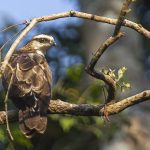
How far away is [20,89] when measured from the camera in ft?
22.8

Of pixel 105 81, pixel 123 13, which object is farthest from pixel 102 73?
pixel 123 13

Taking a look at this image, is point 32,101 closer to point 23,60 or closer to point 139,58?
point 23,60

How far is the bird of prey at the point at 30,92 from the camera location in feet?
22.0

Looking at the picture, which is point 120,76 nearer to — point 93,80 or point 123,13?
point 123,13

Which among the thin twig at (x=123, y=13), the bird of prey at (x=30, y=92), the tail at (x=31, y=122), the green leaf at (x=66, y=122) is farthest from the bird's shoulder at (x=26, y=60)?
the thin twig at (x=123, y=13)

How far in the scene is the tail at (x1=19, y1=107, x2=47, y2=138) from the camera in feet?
21.8

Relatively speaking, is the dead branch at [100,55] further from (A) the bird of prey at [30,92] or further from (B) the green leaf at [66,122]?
(B) the green leaf at [66,122]

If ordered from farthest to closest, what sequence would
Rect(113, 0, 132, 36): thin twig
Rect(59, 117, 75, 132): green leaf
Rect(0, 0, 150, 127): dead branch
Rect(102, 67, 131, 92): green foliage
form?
Rect(59, 117, 75, 132): green leaf, Rect(102, 67, 131, 92): green foliage, Rect(0, 0, 150, 127): dead branch, Rect(113, 0, 132, 36): thin twig

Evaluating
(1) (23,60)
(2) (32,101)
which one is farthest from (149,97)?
(1) (23,60)

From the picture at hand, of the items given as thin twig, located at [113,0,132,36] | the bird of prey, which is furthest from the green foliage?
the bird of prey

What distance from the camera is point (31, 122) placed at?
6746 millimetres

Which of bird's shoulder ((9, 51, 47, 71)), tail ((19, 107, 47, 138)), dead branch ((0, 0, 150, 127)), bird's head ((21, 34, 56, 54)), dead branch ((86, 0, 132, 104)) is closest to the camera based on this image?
dead branch ((86, 0, 132, 104))

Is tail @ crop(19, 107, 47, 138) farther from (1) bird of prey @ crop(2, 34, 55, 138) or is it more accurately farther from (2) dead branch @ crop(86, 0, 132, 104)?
(2) dead branch @ crop(86, 0, 132, 104)

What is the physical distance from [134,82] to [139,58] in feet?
3.06
